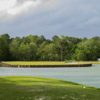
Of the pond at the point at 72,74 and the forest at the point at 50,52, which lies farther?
the forest at the point at 50,52

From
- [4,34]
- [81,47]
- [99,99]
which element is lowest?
[99,99]

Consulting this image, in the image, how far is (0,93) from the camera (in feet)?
37.7

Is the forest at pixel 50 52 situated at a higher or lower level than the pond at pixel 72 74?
higher

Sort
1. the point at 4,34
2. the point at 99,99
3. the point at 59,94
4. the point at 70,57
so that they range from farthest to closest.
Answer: the point at 4,34 → the point at 70,57 → the point at 59,94 → the point at 99,99

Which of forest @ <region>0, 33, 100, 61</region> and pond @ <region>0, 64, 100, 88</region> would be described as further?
forest @ <region>0, 33, 100, 61</region>

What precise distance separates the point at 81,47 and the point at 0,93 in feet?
307

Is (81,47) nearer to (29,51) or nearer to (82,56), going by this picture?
(82,56)

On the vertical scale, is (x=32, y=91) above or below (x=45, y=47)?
below

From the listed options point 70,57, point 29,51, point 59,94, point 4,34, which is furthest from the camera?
point 4,34

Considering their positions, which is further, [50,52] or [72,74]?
[50,52]

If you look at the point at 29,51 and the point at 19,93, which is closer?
the point at 19,93

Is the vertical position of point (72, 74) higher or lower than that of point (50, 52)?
lower

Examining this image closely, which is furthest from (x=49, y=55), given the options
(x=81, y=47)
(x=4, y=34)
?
(x=4, y=34)

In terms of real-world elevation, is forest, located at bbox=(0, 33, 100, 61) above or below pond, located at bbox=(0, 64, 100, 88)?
above
